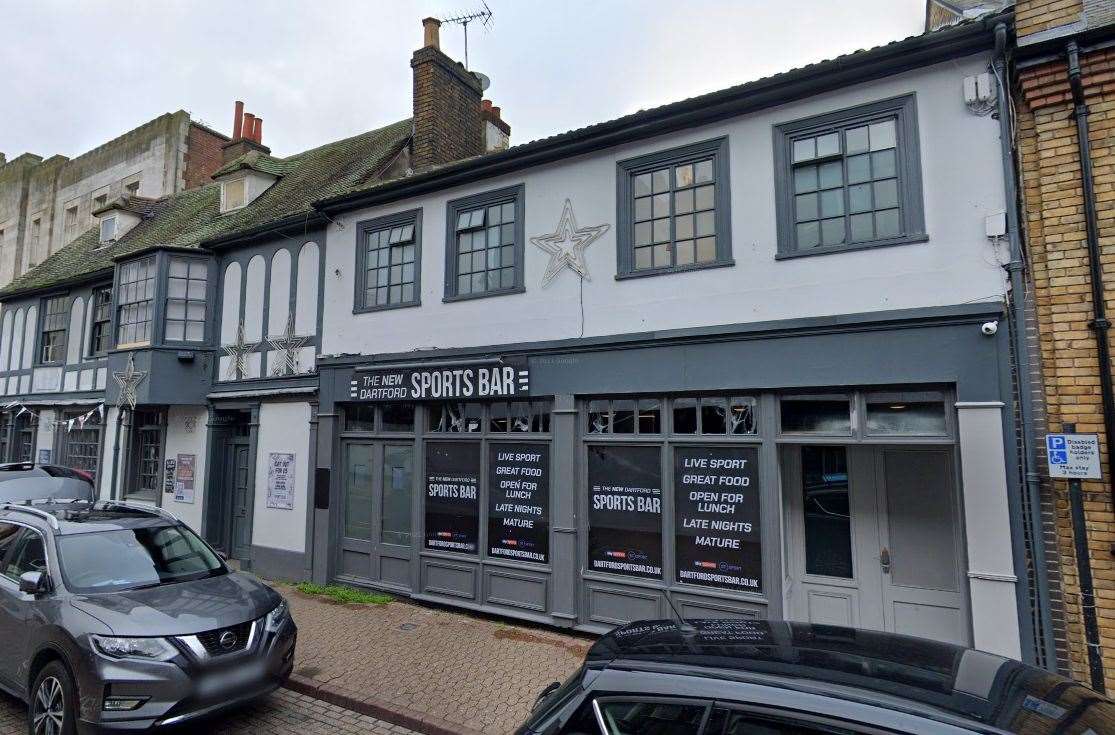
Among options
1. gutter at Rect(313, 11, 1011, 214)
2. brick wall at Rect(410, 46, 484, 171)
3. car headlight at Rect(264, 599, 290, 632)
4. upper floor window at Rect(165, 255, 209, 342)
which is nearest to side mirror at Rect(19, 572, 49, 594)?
car headlight at Rect(264, 599, 290, 632)

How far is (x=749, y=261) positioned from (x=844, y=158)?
142 cm

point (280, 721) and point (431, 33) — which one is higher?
point (431, 33)

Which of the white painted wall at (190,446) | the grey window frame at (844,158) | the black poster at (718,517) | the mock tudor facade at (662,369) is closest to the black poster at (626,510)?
the mock tudor facade at (662,369)

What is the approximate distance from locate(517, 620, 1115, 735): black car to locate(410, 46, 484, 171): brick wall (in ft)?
33.9

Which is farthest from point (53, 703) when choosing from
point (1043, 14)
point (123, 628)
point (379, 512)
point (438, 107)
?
point (1043, 14)

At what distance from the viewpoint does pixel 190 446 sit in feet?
40.4

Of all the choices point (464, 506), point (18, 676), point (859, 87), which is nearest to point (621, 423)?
point (464, 506)

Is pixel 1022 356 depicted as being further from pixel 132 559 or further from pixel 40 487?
pixel 40 487

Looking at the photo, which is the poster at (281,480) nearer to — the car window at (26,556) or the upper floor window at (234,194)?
the car window at (26,556)

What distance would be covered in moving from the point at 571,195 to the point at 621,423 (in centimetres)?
309

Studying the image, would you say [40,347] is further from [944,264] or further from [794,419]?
[944,264]

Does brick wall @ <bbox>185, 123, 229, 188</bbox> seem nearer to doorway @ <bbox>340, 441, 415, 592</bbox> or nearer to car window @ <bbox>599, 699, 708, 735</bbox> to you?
doorway @ <bbox>340, 441, 415, 592</bbox>

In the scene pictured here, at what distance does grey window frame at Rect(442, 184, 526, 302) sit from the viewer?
870cm

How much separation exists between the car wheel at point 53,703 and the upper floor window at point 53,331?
44.0 ft
